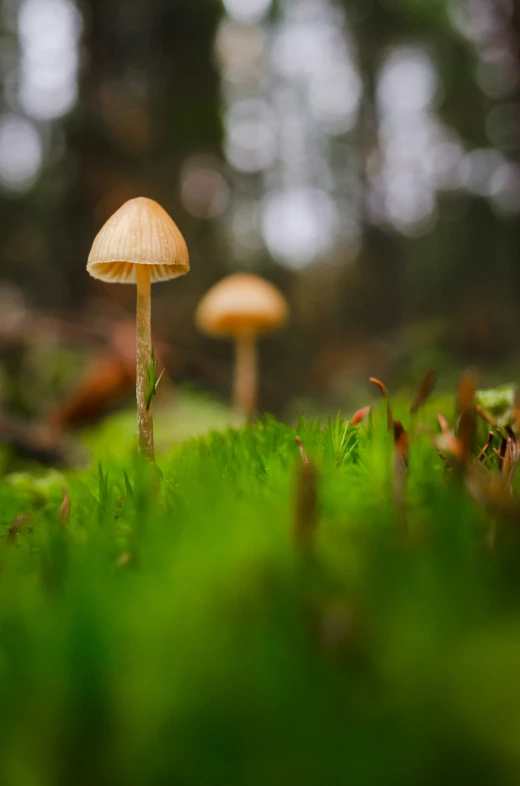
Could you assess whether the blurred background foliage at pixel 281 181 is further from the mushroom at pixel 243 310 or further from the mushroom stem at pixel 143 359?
the mushroom stem at pixel 143 359

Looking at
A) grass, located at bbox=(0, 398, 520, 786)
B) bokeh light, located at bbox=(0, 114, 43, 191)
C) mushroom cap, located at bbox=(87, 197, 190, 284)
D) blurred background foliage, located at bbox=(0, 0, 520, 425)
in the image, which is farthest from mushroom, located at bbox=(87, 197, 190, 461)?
bokeh light, located at bbox=(0, 114, 43, 191)

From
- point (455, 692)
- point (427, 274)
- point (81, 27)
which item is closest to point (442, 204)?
point (427, 274)

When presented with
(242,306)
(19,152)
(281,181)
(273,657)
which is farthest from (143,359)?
(281,181)

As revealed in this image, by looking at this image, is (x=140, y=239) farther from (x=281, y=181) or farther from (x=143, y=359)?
(x=281, y=181)

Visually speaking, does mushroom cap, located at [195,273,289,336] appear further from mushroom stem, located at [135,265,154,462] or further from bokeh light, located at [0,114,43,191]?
bokeh light, located at [0,114,43,191]

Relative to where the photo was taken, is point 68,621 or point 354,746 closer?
point 354,746

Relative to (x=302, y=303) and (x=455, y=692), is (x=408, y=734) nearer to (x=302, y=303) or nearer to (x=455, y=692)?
(x=455, y=692)
